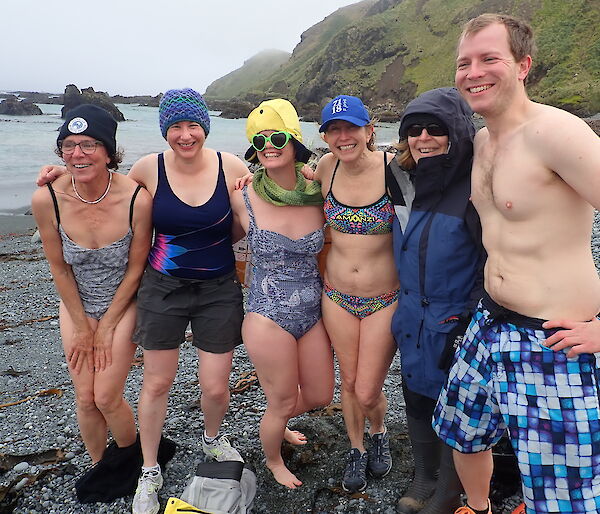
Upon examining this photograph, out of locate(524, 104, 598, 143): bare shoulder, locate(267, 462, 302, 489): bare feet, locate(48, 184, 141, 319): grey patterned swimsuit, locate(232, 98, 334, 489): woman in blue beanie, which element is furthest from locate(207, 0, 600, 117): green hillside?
locate(48, 184, 141, 319): grey patterned swimsuit

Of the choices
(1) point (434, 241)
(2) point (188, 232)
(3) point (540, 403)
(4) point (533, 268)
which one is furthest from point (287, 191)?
(3) point (540, 403)

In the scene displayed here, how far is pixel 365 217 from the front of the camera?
11.4 feet

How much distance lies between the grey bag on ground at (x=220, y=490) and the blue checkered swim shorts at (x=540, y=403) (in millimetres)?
1955

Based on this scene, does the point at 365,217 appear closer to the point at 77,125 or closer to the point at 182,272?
the point at 182,272

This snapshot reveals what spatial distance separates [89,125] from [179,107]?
672 millimetres

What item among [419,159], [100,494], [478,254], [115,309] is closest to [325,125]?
[419,159]

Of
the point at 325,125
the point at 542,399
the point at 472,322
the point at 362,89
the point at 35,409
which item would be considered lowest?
the point at 35,409

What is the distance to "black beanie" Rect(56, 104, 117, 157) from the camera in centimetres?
339

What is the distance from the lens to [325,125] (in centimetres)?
346

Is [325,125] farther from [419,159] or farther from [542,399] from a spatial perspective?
[542,399]

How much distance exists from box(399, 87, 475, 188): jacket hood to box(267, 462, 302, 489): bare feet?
109 inches

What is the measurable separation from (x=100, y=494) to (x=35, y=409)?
1995 mm

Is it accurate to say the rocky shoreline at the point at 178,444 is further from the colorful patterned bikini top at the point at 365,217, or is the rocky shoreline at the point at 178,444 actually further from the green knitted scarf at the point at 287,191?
the green knitted scarf at the point at 287,191

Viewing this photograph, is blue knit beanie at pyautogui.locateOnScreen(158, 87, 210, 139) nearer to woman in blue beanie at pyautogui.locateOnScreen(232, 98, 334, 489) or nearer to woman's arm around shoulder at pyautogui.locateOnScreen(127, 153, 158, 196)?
woman's arm around shoulder at pyautogui.locateOnScreen(127, 153, 158, 196)
